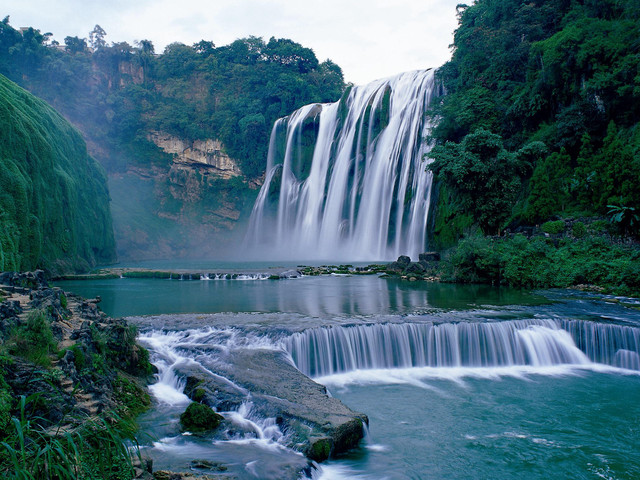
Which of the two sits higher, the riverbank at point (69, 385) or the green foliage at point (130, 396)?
the riverbank at point (69, 385)

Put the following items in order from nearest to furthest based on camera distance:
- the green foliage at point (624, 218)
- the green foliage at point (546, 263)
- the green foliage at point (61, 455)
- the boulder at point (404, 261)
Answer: the green foliage at point (61, 455)
the green foliage at point (546, 263)
the green foliage at point (624, 218)
the boulder at point (404, 261)

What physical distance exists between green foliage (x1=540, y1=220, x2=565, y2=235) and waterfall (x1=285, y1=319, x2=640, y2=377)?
9.86 meters

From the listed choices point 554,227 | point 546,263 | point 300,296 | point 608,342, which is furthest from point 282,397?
point 554,227

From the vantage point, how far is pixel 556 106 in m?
24.7

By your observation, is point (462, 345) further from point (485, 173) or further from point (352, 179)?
point (352, 179)

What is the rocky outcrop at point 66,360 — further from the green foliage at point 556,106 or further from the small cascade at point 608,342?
the green foliage at point 556,106

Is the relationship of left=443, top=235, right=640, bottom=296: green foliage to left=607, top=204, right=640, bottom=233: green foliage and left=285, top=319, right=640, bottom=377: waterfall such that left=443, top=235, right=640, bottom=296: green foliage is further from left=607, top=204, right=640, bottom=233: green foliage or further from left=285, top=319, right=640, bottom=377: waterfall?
left=285, top=319, right=640, bottom=377: waterfall

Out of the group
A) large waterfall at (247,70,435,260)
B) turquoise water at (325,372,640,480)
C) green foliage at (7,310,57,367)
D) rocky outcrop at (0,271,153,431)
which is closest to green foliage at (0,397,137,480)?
rocky outcrop at (0,271,153,431)

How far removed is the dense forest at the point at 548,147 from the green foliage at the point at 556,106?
0.05 m

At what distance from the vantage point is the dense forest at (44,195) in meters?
20.4

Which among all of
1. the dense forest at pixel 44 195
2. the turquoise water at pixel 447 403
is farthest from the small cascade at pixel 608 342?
the dense forest at pixel 44 195

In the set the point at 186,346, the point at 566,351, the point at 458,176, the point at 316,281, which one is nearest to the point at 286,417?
the point at 186,346

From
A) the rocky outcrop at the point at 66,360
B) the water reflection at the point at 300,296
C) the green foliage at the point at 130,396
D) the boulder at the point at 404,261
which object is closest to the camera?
the rocky outcrop at the point at 66,360

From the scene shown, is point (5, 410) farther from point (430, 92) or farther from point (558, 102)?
point (430, 92)
